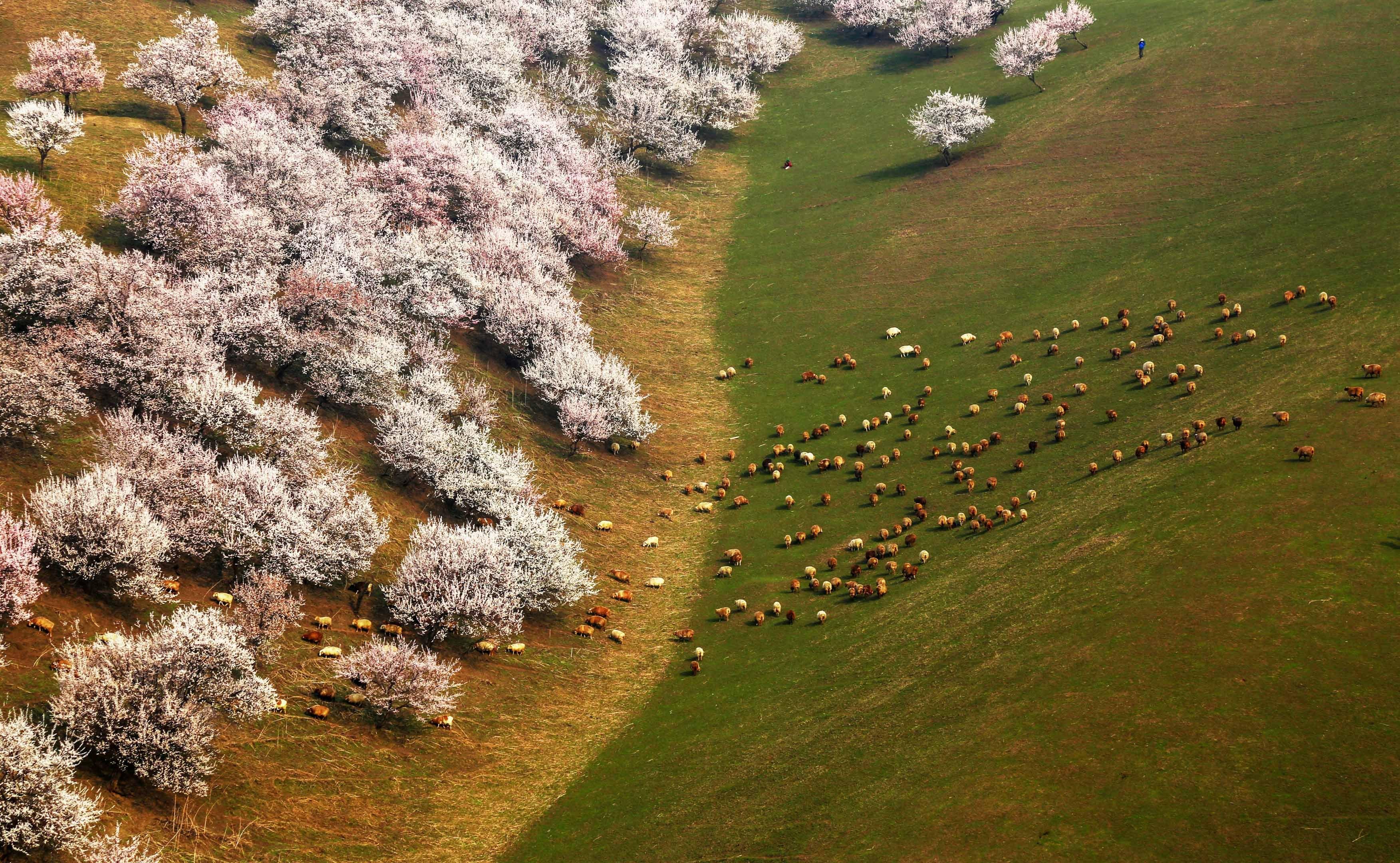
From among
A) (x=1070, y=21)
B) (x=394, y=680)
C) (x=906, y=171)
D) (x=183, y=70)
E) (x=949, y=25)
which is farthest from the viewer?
(x=949, y=25)

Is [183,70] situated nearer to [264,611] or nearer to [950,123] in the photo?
[264,611]

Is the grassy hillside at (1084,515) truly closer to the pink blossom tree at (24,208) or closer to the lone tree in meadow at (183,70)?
the pink blossom tree at (24,208)

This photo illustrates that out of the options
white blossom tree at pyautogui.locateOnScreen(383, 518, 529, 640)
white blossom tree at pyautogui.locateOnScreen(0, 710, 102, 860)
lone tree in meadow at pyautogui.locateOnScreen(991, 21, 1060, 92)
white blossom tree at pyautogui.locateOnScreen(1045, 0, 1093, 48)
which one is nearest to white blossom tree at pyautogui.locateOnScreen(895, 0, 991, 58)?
white blossom tree at pyautogui.locateOnScreen(1045, 0, 1093, 48)

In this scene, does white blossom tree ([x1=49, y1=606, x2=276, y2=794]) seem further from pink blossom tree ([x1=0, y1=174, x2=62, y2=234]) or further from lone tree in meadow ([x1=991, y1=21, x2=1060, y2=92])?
lone tree in meadow ([x1=991, y1=21, x2=1060, y2=92])

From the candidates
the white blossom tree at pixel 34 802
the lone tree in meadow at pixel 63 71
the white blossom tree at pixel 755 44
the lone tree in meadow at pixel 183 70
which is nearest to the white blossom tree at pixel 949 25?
the white blossom tree at pixel 755 44

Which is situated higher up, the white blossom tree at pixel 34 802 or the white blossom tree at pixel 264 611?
the white blossom tree at pixel 34 802

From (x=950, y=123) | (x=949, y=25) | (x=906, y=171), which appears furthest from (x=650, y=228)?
(x=949, y=25)
